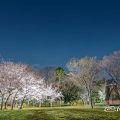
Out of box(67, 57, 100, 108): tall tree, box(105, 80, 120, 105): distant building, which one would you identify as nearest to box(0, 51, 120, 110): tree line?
box(67, 57, 100, 108): tall tree

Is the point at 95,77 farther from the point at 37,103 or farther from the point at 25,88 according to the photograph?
the point at 37,103

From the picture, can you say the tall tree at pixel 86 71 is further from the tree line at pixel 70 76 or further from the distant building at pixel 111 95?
the distant building at pixel 111 95

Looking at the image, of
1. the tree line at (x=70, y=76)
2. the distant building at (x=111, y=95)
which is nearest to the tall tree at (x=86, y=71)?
the tree line at (x=70, y=76)

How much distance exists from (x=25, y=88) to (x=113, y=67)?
23.3 meters

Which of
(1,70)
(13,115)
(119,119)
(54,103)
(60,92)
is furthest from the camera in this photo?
(54,103)

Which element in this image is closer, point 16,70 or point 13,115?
point 13,115

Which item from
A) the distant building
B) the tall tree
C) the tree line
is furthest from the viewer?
the distant building

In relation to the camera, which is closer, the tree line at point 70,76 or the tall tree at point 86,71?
the tree line at point 70,76

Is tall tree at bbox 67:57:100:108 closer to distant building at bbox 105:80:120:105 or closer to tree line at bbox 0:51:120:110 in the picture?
tree line at bbox 0:51:120:110

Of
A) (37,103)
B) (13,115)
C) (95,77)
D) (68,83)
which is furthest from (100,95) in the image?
(13,115)

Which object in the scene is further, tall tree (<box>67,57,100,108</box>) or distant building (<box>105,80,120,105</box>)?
distant building (<box>105,80,120,105</box>)

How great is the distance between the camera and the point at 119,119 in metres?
30.8

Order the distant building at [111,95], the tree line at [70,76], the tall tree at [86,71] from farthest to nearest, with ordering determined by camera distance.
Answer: the distant building at [111,95], the tall tree at [86,71], the tree line at [70,76]

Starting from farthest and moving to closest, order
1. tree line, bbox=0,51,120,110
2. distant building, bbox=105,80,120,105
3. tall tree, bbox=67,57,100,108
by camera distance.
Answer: distant building, bbox=105,80,120,105 < tall tree, bbox=67,57,100,108 < tree line, bbox=0,51,120,110
